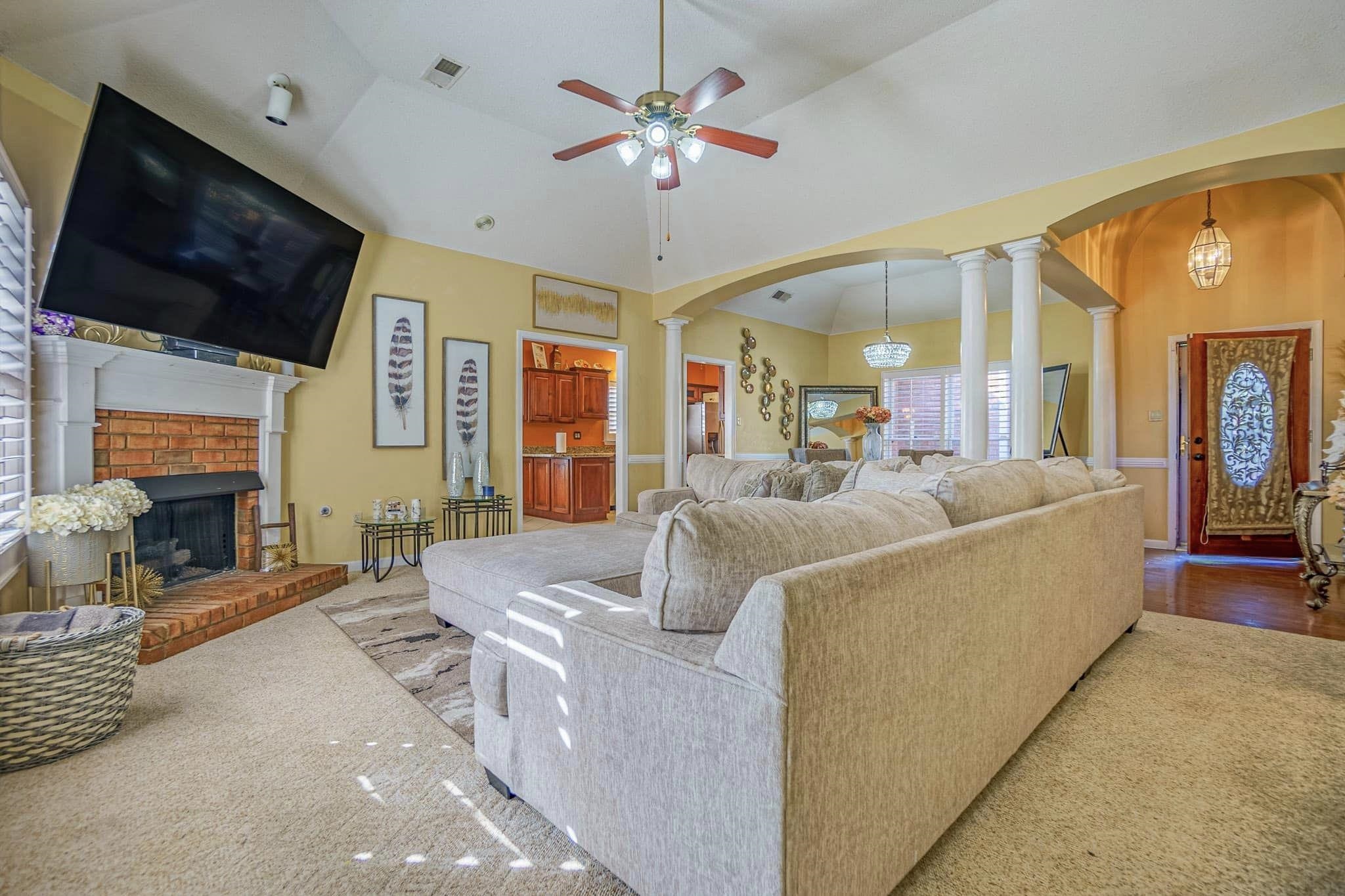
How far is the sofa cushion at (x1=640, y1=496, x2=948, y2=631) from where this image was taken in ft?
3.63

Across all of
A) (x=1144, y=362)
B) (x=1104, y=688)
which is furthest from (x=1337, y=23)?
(x=1144, y=362)

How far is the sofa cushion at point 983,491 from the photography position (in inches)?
67.6

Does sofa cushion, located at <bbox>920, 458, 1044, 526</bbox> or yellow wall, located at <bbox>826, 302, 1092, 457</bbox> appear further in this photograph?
yellow wall, located at <bbox>826, 302, 1092, 457</bbox>

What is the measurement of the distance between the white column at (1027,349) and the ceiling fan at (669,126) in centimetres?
196

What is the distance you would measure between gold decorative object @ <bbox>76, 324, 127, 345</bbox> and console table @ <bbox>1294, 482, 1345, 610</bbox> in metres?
6.75

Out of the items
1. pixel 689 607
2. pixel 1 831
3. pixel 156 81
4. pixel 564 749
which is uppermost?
pixel 156 81

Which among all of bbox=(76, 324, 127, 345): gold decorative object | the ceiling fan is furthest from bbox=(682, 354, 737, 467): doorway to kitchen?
bbox=(76, 324, 127, 345): gold decorative object

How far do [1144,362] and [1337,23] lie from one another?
3.80m

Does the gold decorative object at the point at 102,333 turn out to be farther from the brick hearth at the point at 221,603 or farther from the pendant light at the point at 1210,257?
the pendant light at the point at 1210,257

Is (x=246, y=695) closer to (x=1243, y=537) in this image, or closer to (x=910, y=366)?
(x=1243, y=537)

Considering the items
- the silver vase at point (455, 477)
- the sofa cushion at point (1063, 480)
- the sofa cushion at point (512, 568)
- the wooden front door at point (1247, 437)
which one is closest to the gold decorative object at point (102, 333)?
the sofa cushion at point (512, 568)

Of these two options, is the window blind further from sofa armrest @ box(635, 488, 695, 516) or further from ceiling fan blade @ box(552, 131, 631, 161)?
Result: ceiling fan blade @ box(552, 131, 631, 161)

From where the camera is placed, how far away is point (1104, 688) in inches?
93.0

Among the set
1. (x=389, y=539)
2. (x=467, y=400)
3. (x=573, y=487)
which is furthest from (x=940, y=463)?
(x=573, y=487)
